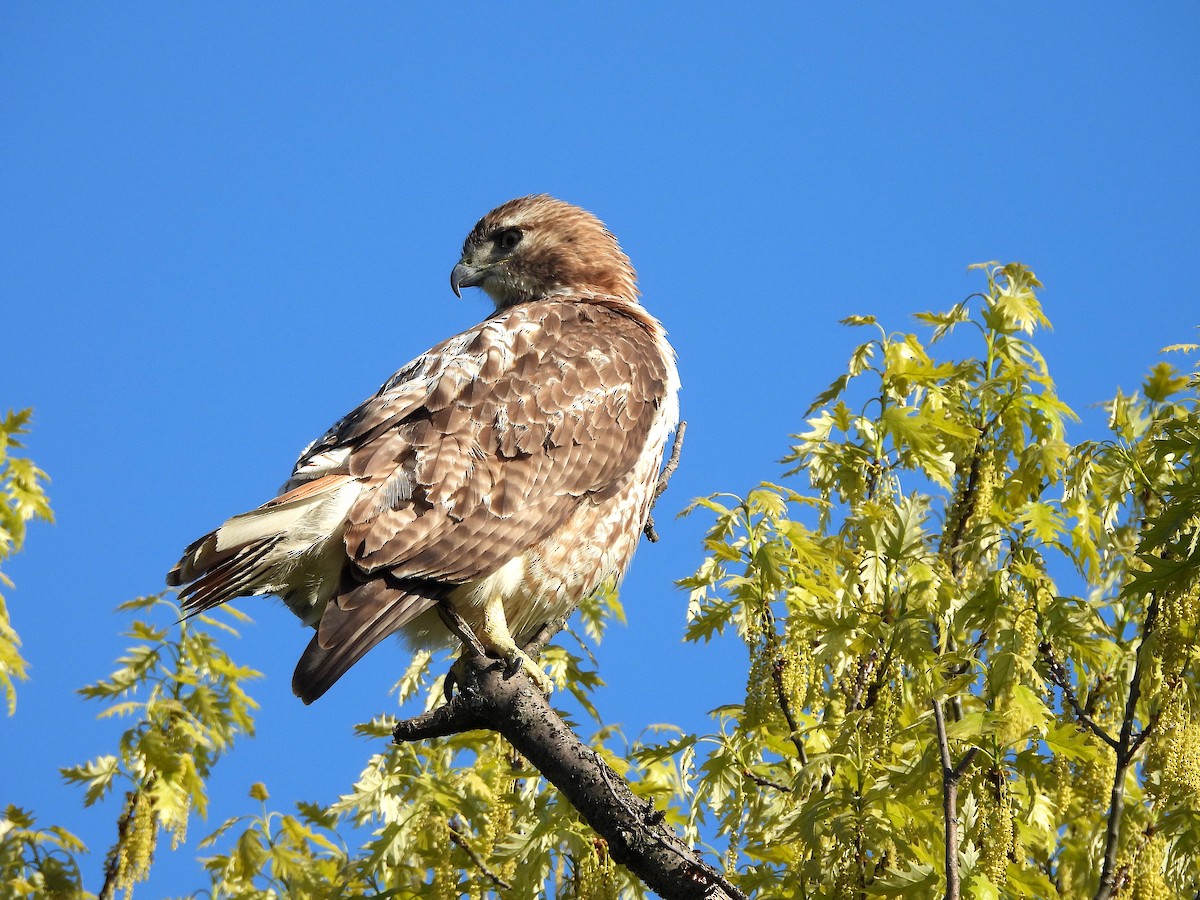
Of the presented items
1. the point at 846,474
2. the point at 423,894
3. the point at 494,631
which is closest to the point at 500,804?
the point at 423,894

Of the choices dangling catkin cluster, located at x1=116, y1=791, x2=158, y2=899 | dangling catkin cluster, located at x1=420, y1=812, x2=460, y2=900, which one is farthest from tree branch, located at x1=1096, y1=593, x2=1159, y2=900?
dangling catkin cluster, located at x1=116, y1=791, x2=158, y2=899

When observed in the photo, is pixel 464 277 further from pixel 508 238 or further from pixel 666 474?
pixel 666 474

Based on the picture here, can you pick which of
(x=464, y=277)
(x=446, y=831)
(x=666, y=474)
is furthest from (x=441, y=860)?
(x=464, y=277)

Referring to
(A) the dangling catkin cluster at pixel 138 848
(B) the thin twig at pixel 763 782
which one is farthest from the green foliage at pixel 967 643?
(A) the dangling catkin cluster at pixel 138 848

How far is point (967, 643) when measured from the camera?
200 inches

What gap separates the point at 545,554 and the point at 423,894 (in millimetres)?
1357

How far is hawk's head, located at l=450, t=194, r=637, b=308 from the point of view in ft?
20.3

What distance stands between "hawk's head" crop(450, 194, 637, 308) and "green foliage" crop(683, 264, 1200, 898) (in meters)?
1.41

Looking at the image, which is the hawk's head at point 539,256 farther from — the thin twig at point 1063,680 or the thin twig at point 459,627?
the thin twig at point 1063,680

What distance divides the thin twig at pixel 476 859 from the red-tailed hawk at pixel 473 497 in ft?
2.63

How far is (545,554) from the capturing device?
15.5 ft

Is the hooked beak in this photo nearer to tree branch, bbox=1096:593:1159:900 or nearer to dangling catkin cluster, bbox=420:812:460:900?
dangling catkin cluster, bbox=420:812:460:900

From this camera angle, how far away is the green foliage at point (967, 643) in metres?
4.02

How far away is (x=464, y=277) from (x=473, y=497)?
2.02 meters
